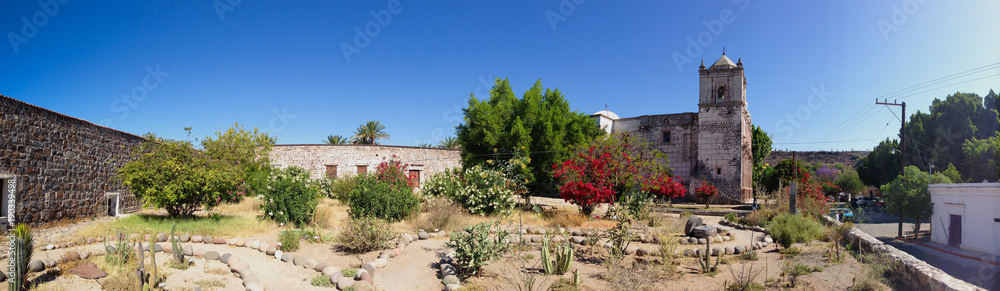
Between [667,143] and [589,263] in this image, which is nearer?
[589,263]

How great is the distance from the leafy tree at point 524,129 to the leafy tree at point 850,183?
43.9 metres

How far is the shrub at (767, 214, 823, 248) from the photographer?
31.0 ft

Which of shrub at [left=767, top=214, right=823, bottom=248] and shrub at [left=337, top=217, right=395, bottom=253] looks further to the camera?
shrub at [left=767, top=214, right=823, bottom=248]

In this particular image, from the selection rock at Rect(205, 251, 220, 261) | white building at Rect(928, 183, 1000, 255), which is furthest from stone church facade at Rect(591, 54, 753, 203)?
rock at Rect(205, 251, 220, 261)

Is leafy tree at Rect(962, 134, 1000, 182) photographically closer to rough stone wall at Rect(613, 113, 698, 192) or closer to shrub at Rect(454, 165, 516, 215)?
rough stone wall at Rect(613, 113, 698, 192)

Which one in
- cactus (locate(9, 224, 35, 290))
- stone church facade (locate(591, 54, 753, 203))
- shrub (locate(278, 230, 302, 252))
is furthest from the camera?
stone church facade (locate(591, 54, 753, 203))

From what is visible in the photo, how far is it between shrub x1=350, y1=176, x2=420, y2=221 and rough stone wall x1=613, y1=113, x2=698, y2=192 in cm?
1742

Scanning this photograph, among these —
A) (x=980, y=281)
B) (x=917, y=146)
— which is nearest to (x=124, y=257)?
(x=980, y=281)

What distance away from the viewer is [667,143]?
88.0 ft

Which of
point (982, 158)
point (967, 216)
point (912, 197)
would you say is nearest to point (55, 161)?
point (967, 216)

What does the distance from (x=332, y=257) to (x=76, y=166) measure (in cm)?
869

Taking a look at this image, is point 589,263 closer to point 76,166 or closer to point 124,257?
point 124,257

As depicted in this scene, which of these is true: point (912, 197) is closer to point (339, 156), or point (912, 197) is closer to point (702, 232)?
point (702, 232)

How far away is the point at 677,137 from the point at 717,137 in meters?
2.29
